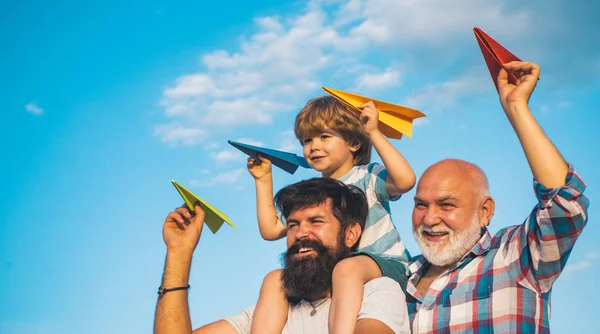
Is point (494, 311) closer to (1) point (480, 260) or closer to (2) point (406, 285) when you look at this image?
(1) point (480, 260)

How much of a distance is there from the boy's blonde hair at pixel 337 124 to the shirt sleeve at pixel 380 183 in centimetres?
57

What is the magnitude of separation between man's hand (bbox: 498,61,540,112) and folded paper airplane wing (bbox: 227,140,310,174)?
102 inches

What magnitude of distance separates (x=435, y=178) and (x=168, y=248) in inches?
103

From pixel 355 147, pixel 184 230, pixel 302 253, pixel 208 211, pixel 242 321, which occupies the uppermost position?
pixel 355 147

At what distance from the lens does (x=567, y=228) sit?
478 cm

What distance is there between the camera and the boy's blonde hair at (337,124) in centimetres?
726

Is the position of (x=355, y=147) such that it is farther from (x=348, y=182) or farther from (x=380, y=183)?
(x=380, y=183)

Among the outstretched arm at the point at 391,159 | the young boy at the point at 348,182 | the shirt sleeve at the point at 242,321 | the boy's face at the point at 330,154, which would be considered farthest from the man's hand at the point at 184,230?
the outstretched arm at the point at 391,159

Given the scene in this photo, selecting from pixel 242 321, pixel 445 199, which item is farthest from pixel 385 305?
pixel 242 321

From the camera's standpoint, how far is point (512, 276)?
5195 mm

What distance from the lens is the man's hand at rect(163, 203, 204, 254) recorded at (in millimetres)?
6637

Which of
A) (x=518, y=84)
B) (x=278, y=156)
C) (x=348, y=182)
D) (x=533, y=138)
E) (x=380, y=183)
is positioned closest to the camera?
(x=533, y=138)

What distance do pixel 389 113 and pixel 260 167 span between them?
1643mm

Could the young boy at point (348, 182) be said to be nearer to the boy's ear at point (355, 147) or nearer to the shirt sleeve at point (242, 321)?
the boy's ear at point (355, 147)
